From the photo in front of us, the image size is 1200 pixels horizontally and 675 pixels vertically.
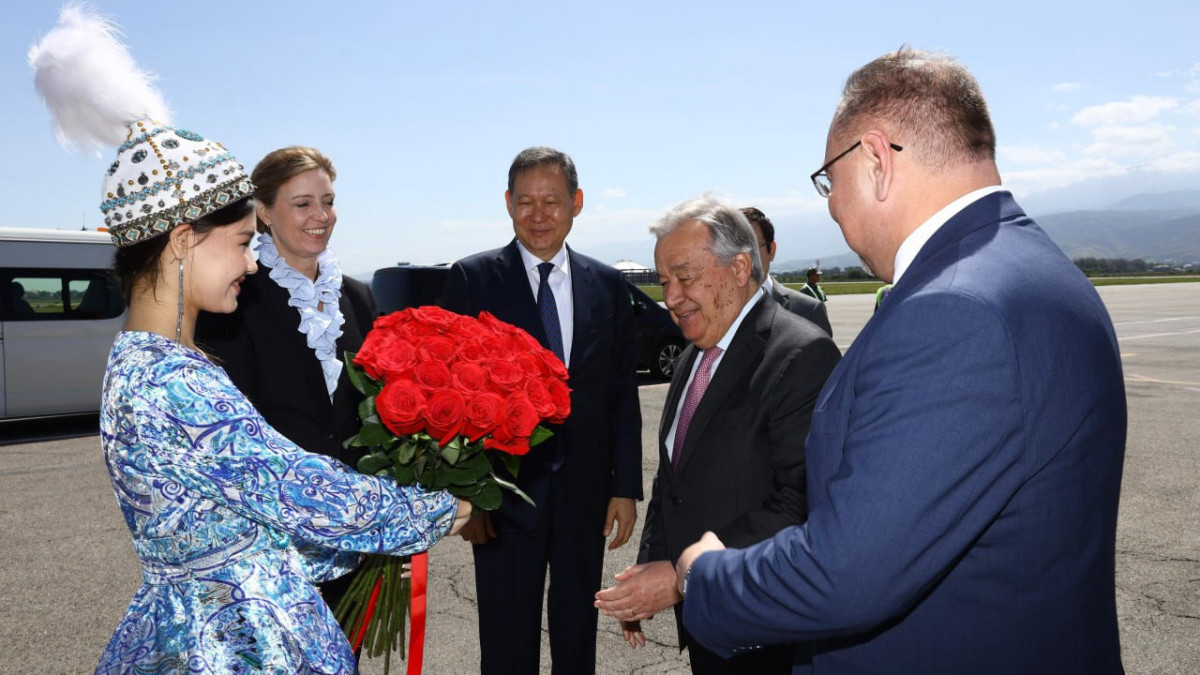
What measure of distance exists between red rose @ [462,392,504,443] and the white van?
34.3ft

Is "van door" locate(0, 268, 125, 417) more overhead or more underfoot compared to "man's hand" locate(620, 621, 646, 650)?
more underfoot

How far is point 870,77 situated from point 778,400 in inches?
46.8

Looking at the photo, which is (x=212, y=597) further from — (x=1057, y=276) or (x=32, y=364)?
(x=32, y=364)

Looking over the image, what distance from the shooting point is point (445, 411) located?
1.96 m

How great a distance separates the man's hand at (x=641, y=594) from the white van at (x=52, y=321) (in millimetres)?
10285

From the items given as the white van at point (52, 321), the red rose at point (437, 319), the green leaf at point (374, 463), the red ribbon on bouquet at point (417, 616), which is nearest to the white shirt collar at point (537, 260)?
the red rose at point (437, 319)

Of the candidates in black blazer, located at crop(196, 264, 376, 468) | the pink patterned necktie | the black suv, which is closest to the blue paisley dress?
black blazer, located at crop(196, 264, 376, 468)

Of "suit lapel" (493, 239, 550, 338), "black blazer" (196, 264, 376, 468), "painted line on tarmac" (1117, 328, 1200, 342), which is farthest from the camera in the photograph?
"painted line on tarmac" (1117, 328, 1200, 342)

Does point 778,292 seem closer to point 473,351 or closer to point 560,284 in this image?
point 560,284

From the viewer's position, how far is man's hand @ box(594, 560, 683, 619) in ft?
7.91

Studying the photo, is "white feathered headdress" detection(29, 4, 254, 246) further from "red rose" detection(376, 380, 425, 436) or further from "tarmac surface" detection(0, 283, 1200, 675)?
"tarmac surface" detection(0, 283, 1200, 675)

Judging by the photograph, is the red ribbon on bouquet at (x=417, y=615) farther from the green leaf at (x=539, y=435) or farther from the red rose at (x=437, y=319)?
the red rose at (x=437, y=319)

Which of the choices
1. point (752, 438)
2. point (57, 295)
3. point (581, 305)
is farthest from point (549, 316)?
point (57, 295)

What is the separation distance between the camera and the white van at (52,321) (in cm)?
1032
